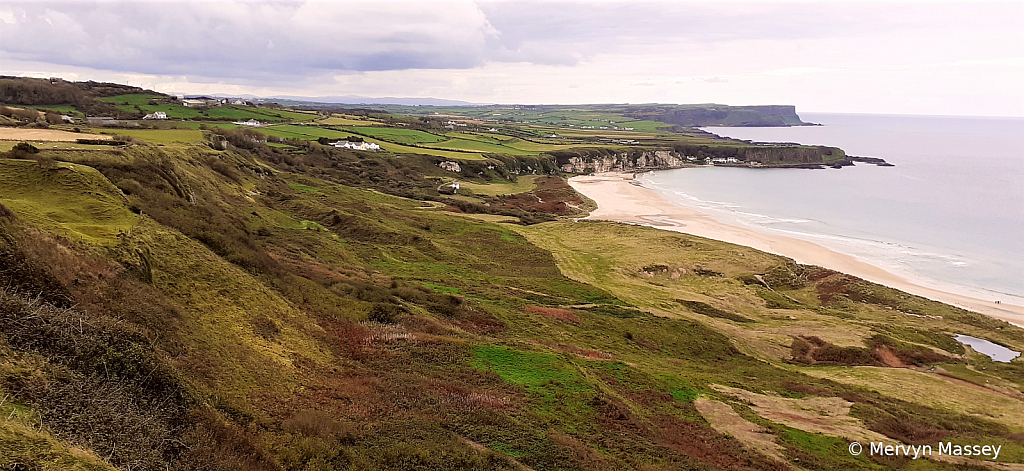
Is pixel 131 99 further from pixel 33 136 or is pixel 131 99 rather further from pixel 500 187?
pixel 33 136

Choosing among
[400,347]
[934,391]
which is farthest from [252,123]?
[934,391]

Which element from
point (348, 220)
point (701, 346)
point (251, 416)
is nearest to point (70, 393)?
point (251, 416)

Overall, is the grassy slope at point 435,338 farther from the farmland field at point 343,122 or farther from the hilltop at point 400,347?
the farmland field at point 343,122

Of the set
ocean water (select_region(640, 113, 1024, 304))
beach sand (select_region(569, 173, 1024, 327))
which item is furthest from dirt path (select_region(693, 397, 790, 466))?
ocean water (select_region(640, 113, 1024, 304))

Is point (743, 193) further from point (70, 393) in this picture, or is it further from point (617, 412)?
point (70, 393)

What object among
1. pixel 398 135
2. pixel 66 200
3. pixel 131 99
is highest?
pixel 131 99

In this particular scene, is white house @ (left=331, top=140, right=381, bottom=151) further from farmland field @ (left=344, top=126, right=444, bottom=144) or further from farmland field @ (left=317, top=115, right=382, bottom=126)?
farmland field @ (left=317, top=115, right=382, bottom=126)
